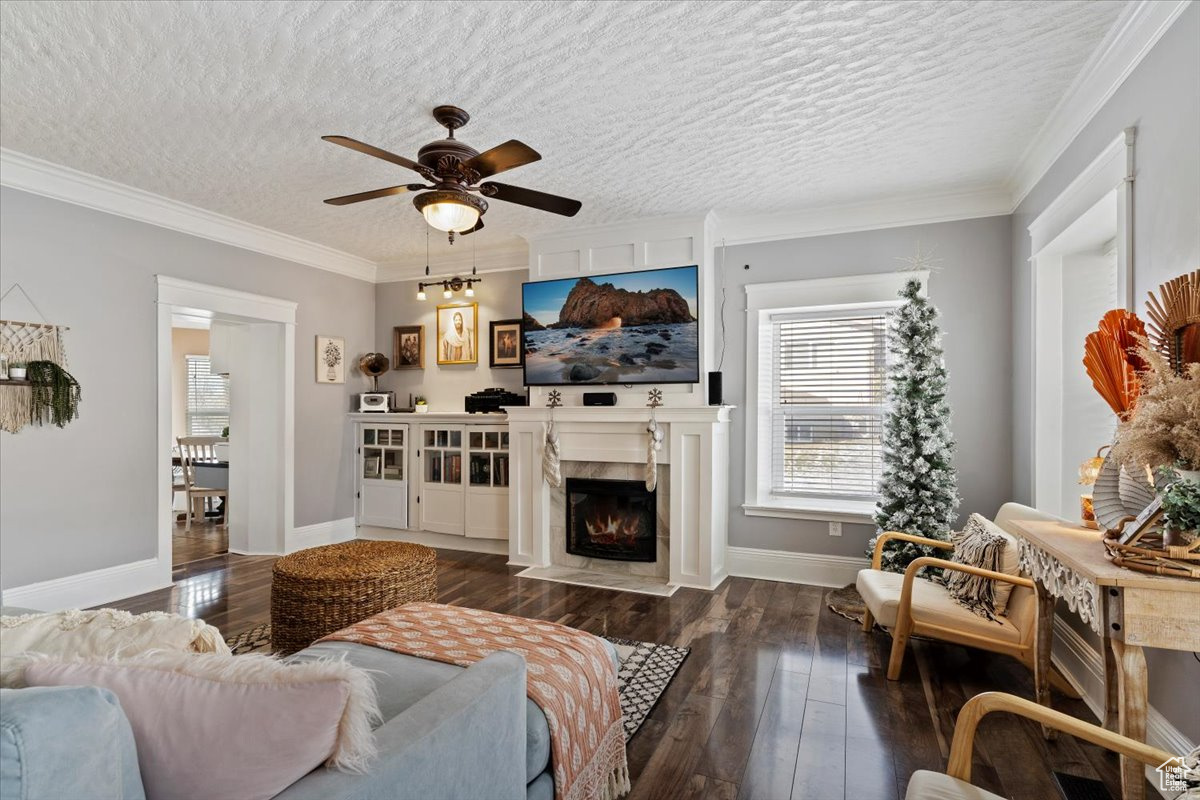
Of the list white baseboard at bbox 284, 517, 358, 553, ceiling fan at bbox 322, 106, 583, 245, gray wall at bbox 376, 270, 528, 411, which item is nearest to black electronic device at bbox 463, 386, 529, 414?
gray wall at bbox 376, 270, 528, 411

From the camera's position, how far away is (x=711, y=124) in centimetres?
312

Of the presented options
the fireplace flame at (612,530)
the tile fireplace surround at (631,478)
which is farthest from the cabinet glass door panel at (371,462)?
the fireplace flame at (612,530)

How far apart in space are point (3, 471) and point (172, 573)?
4.51ft

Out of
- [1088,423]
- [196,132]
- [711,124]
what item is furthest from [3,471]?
[1088,423]

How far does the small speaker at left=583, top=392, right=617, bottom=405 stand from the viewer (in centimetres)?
470

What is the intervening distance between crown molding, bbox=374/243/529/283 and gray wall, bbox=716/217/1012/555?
8.75 feet

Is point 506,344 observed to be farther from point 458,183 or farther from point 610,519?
point 458,183

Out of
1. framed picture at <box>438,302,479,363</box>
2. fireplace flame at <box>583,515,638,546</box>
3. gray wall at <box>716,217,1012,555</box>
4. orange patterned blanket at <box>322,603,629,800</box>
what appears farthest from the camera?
framed picture at <box>438,302,479,363</box>

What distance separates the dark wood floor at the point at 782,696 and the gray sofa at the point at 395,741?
86 centimetres

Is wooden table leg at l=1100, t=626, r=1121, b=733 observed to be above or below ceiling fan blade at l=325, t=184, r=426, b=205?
below

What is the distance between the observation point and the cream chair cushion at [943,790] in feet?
4.56

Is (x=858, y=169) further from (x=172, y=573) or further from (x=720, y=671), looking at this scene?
(x=172, y=573)

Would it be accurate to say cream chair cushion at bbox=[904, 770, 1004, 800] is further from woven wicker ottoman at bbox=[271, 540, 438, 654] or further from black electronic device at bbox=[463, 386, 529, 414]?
black electronic device at bbox=[463, 386, 529, 414]

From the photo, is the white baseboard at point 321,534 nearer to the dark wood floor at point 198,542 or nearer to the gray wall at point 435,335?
the dark wood floor at point 198,542
